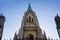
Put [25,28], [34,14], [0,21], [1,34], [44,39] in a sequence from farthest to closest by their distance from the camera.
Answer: [34,14] < [25,28] < [44,39] < [0,21] < [1,34]

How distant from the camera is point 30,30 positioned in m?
40.2

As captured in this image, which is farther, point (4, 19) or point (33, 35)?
point (33, 35)

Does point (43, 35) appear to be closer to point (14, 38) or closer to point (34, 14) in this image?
point (14, 38)

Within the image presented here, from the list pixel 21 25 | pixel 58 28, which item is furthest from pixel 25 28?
pixel 58 28

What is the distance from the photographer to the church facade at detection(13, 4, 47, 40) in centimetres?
3777

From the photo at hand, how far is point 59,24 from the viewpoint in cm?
3453

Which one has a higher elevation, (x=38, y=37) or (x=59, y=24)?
(x=59, y=24)

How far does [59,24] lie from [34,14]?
1446 cm

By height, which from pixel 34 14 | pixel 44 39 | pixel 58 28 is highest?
pixel 34 14

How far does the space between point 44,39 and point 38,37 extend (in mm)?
1661

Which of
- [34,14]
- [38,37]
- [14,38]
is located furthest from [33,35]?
[34,14]

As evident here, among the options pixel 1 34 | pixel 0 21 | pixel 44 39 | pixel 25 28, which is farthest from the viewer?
pixel 25 28

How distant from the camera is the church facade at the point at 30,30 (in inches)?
1487

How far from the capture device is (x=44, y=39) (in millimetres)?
36812
